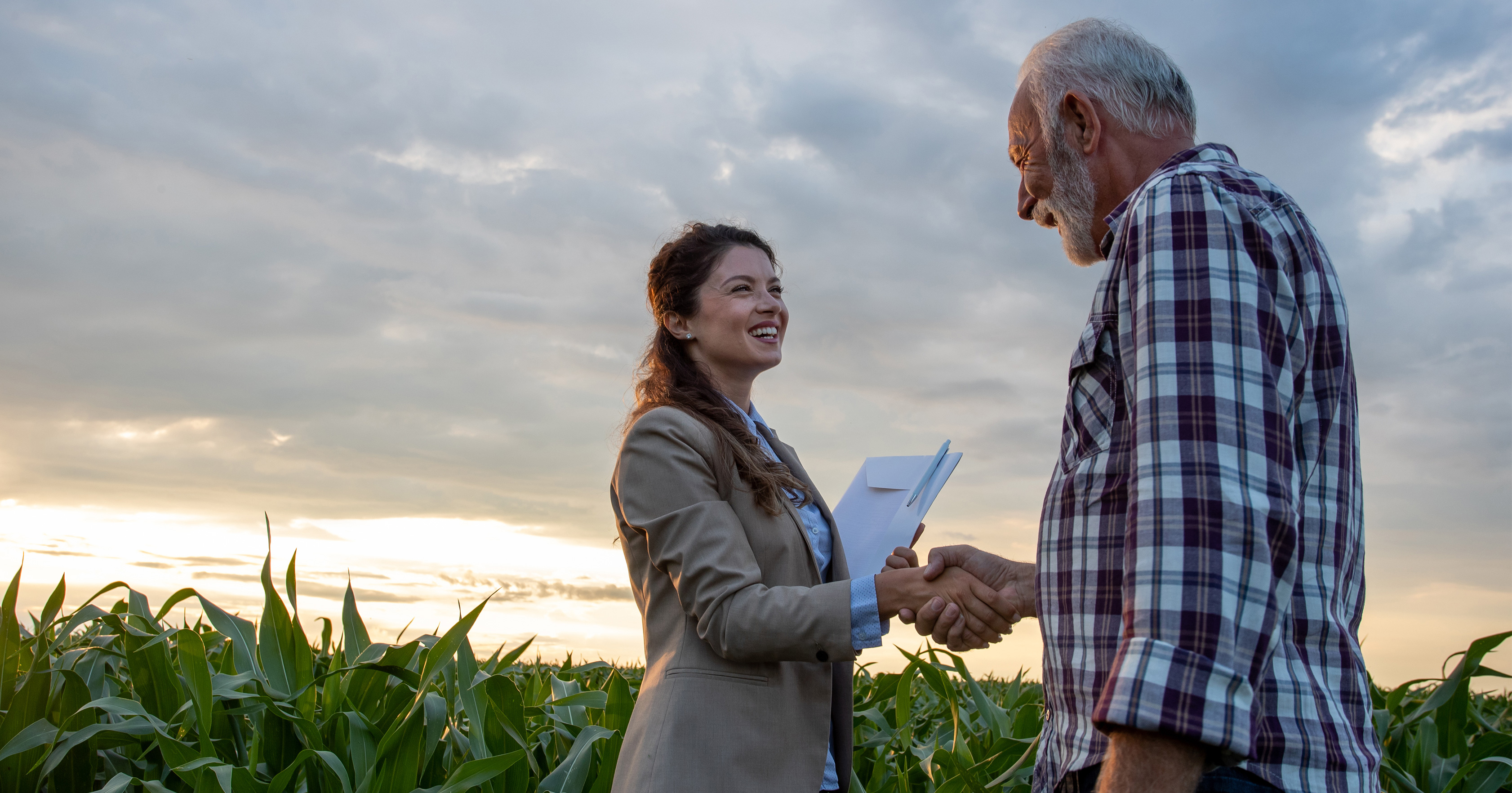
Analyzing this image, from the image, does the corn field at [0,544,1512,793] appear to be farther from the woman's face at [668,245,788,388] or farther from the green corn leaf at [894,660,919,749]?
the woman's face at [668,245,788,388]

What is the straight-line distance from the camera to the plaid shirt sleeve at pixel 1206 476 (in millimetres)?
1083

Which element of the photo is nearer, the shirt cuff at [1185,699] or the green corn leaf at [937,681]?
the shirt cuff at [1185,699]

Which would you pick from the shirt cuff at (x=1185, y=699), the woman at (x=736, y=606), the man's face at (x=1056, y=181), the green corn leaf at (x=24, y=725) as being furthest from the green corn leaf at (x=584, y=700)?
the shirt cuff at (x=1185, y=699)

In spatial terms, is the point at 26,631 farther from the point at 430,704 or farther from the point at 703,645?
the point at 703,645

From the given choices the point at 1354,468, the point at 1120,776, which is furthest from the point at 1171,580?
the point at 1354,468

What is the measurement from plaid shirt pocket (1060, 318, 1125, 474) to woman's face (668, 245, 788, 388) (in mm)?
1399

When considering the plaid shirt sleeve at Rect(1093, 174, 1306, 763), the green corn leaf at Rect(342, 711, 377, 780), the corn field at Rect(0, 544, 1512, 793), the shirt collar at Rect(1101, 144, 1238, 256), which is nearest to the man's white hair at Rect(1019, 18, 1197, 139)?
the shirt collar at Rect(1101, 144, 1238, 256)

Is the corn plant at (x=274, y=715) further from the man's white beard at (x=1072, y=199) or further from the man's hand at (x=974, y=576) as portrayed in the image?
the man's white beard at (x=1072, y=199)

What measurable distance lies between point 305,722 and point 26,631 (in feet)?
4.38

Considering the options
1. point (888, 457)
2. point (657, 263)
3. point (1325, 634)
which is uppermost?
point (657, 263)

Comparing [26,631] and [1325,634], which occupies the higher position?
[1325,634]

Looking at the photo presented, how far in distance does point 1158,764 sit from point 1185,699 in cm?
9

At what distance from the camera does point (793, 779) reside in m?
2.08

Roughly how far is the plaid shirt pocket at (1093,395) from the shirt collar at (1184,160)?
128mm
